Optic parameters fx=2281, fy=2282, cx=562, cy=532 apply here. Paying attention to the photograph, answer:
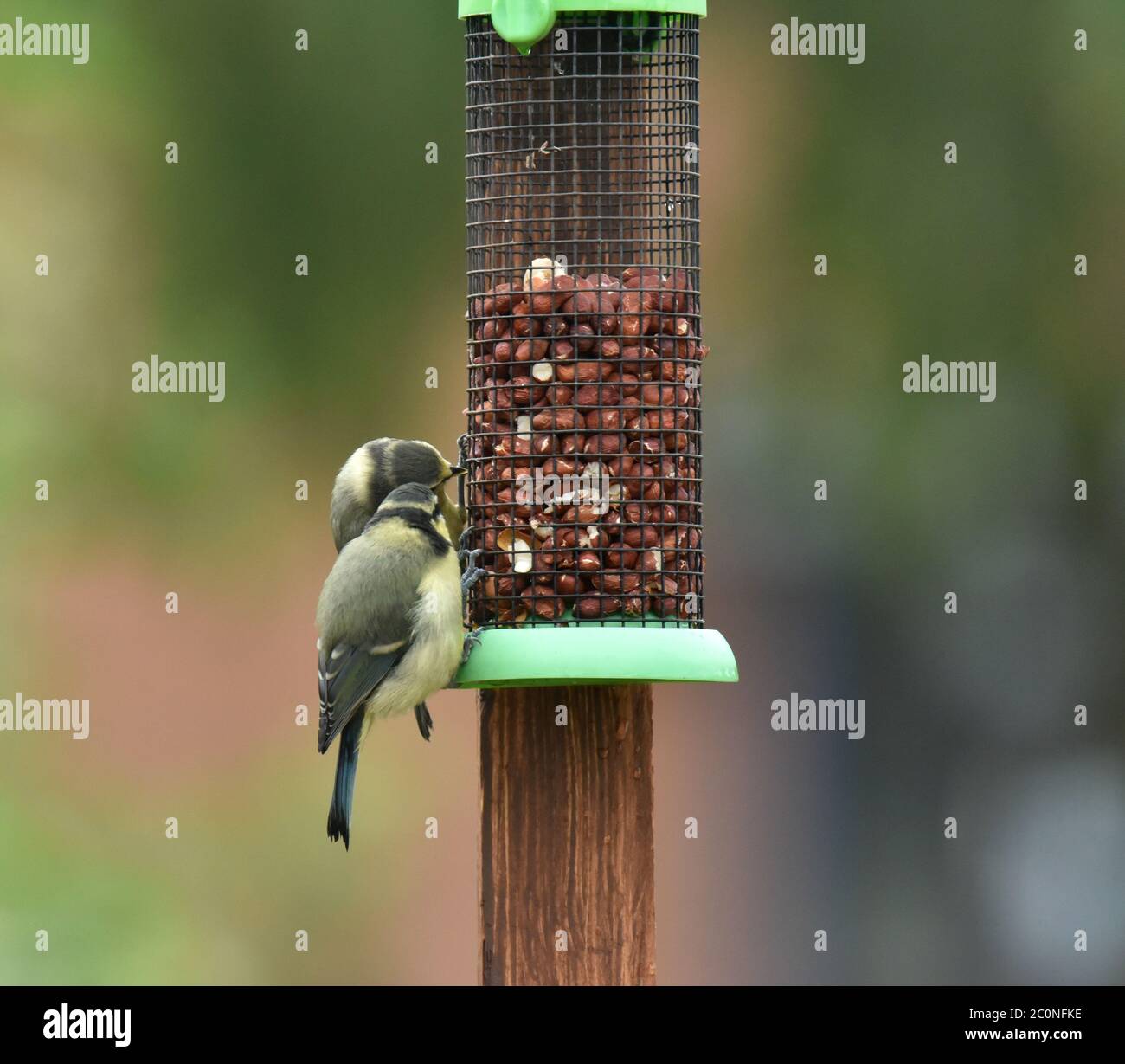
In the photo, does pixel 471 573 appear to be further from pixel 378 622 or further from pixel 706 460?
pixel 706 460

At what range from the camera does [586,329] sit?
6.35m

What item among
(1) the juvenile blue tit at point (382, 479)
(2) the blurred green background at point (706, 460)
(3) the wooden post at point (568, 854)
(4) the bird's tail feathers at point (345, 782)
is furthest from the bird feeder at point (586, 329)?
(2) the blurred green background at point (706, 460)

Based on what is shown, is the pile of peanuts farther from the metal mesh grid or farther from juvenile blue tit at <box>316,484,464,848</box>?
juvenile blue tit at <box>316,484,464,848</box>

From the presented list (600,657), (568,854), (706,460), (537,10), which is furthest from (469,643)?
(706,460)

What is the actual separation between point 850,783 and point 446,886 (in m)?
2.07

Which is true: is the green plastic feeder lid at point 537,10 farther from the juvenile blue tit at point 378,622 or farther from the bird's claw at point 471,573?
the juvenile blue tit at point 378,622

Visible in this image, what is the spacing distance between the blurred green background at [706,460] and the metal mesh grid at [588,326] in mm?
4353

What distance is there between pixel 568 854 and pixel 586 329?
151 centimetres

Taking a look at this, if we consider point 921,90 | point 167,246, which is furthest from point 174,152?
point 921,90

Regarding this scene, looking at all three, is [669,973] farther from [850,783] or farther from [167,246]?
[167,246]

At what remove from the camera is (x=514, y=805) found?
228 inches

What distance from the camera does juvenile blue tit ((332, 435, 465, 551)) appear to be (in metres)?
7.12

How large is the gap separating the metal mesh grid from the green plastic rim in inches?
8.1

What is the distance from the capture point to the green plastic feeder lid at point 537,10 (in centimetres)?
602
